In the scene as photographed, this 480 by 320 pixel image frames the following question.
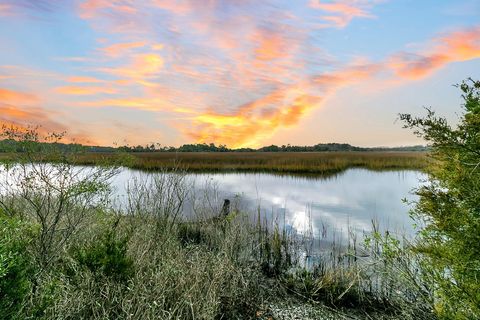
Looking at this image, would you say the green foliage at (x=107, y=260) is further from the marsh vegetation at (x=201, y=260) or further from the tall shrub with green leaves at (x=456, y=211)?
the tall shrub with green leaves at (x=456, y=211)

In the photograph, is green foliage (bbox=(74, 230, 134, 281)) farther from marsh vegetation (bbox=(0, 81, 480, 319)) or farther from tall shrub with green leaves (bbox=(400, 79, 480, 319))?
tall shrub with green leaves (bbox=(400, 79, 480, 319))

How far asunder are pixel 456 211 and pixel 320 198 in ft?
61.8

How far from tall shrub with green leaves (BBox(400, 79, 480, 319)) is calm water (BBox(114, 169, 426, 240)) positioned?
7375 millimetres

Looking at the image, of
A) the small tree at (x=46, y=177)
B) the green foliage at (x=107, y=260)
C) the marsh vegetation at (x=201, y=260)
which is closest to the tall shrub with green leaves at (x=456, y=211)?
the marsh vegetation at (x=201, y=260)

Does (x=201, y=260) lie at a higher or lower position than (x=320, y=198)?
higher

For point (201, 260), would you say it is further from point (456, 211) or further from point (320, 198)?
point (320, 198)

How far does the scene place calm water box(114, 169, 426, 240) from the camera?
1495 cm

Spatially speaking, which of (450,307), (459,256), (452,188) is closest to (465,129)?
(452,188)

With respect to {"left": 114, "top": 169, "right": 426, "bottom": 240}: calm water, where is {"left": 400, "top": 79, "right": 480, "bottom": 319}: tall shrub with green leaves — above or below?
above

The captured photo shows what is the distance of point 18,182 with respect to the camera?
21.8 feet

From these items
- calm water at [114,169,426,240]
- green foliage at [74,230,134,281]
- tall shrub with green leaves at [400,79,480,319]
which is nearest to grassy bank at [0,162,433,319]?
green foliage at [74,230,134,281]

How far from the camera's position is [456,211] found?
412 cm

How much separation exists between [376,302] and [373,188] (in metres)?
21.7

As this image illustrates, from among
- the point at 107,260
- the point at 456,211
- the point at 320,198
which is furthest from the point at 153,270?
the point at 320,198
